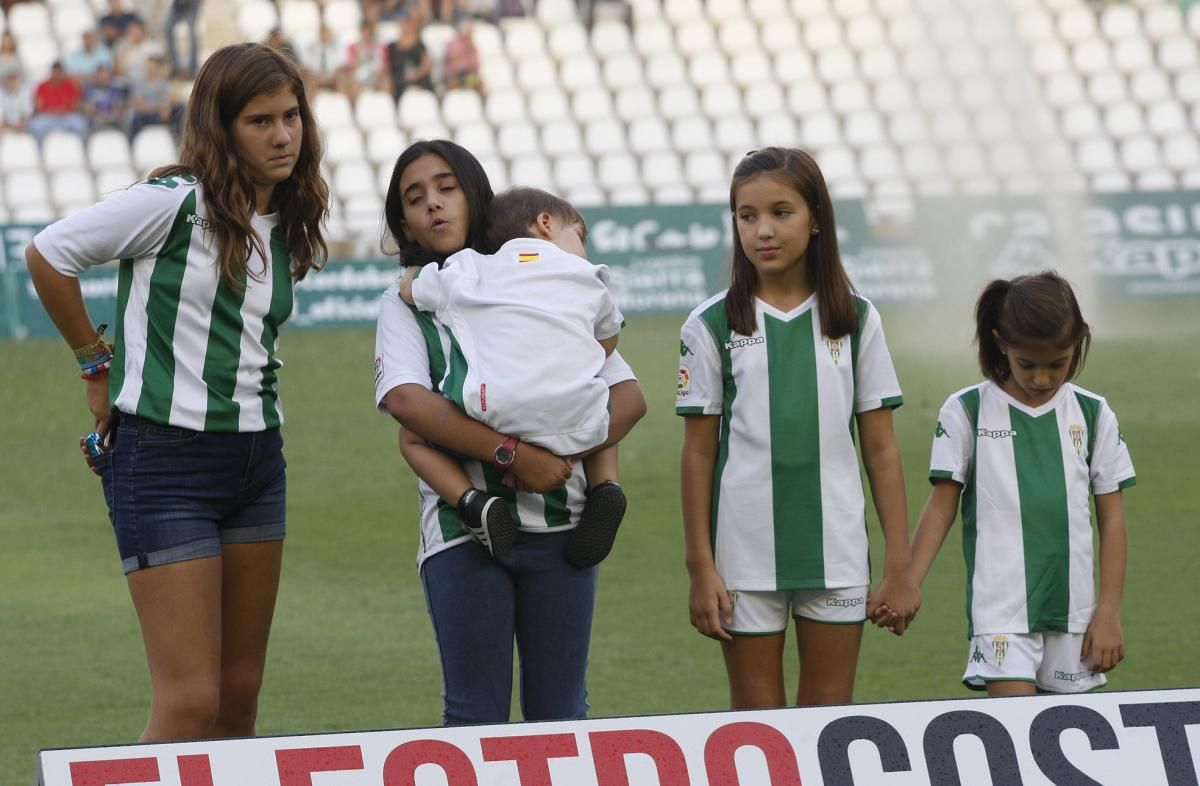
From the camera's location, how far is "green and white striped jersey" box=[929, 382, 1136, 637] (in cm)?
371

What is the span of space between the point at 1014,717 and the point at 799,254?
44.3 inches

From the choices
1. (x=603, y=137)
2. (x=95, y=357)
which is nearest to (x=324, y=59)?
(x=603, y=137)

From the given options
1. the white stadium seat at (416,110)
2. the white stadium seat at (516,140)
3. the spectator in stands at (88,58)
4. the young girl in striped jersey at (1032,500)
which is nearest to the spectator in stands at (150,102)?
the spectator in stands at (88,58)

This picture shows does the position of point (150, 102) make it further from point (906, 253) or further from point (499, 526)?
point (499, 526)

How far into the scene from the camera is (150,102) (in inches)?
675

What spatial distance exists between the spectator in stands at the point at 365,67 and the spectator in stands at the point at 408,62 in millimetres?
91

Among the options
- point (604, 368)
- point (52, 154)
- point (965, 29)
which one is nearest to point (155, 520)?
point (604, 368)

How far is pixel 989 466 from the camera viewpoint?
3789 mm

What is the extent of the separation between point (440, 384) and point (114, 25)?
15.3m

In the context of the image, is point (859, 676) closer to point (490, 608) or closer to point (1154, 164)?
point (490, 608)

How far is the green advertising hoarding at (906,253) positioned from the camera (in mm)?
14312

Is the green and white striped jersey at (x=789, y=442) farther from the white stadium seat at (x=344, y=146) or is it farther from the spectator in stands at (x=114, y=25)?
the spectator in stands at (x=114, y=25)

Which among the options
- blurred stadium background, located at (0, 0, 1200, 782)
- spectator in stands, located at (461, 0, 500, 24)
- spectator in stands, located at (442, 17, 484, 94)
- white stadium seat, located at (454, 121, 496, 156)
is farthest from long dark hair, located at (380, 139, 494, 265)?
spectator in stands, located at (461, 0, 500, 24)

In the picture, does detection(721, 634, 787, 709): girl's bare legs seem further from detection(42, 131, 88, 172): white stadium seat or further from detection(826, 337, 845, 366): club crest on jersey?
detection(42, 131, 88, 172): white stadium seat
